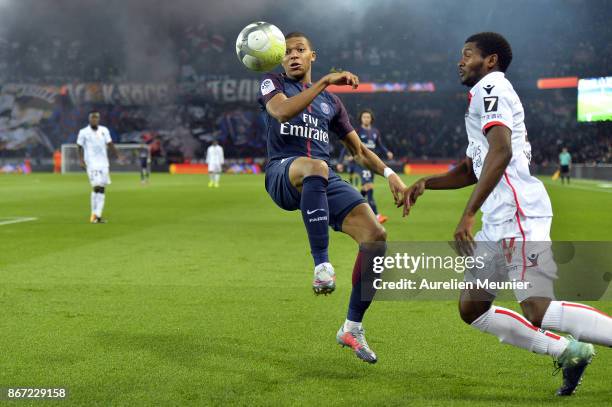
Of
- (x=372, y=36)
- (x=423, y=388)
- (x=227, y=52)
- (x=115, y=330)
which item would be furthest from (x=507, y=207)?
(x=227, y=52)

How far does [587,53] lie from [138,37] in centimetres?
3367

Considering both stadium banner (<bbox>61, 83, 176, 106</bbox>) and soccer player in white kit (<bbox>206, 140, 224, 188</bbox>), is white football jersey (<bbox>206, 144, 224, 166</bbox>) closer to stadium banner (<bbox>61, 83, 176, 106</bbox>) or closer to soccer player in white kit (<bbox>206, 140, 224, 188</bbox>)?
soccer player in white kit (<bbox>206, 140, 224, 188</bbox>)

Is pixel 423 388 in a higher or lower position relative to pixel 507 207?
lower

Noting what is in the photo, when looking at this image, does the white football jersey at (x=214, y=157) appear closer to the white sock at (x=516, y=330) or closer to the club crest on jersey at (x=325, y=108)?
the club crest on jersey at (x=325, y=108)

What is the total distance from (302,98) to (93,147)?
12168 millimetres

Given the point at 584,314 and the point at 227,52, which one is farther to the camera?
the point at 227,52

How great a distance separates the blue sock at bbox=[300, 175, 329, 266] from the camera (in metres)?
4.85

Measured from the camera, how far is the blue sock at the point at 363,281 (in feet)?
16.0

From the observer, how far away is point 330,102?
218 inches

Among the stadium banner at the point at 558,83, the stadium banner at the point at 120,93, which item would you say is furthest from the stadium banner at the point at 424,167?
the stadium banner at the point at 120,93

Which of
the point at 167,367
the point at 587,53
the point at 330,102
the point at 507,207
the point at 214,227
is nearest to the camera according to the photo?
the point at 507,207

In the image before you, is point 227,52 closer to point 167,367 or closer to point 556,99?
point 556,99

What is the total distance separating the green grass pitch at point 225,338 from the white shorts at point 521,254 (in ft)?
2.24

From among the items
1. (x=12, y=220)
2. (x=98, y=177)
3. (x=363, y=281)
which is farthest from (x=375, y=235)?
(x=12, y=220)
